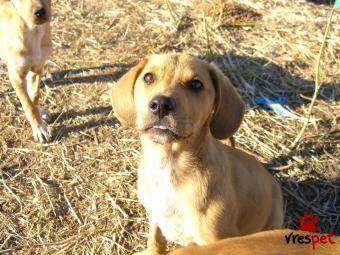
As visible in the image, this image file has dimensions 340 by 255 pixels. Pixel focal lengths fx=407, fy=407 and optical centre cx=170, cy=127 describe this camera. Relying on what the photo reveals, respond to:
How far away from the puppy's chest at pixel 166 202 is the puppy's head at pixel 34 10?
2.56 m

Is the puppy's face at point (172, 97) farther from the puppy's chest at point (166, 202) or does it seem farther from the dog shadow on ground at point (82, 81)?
the dog shadow on ground at point (82, 81)

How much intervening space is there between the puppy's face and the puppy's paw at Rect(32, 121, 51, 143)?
7.73 feet

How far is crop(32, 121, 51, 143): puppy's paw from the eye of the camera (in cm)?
520

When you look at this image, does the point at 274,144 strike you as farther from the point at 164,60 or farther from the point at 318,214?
the point at 164,60

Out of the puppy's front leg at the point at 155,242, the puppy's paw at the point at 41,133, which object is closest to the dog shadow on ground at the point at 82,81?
the puppy's paw at the point at 41,133

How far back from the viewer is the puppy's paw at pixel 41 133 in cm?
520

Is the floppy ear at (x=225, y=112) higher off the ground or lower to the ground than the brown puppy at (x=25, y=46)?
higher

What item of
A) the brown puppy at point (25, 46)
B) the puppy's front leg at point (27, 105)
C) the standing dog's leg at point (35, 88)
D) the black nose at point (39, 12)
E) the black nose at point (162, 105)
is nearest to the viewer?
the black nose at point (162, 105)

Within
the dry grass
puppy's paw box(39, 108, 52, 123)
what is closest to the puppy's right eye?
the dry grass

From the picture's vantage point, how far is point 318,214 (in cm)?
462

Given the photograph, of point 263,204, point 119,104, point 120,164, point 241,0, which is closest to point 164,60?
point 119,104

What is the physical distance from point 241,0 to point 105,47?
279cm

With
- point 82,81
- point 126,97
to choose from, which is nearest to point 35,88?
point 82,81

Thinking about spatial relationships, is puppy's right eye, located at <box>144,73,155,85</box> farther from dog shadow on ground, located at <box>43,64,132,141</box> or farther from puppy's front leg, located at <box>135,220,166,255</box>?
dog shadow on ground, located at <box>43,64,132,141</box>
